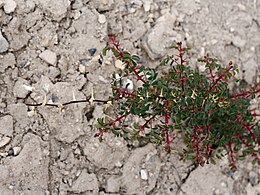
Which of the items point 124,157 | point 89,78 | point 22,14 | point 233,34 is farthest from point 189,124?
point 22,14

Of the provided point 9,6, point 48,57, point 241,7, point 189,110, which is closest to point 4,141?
point 48,57

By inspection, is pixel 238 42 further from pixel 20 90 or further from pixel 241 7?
pixel 20 90

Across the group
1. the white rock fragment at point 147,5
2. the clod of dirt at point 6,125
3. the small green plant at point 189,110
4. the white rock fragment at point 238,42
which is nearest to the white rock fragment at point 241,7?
the white rock fragment at point 238,42

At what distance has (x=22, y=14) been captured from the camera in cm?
314

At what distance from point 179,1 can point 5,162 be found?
66.2 inches

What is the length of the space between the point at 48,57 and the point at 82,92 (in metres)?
0.32

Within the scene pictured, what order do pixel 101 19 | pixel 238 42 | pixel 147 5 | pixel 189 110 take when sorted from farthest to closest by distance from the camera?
pixel 238 42 → pixel 147 5 → pixel 101 19 → pixel 189 110

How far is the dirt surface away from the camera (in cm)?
305

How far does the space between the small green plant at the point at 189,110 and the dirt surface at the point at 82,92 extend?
0.51 ft

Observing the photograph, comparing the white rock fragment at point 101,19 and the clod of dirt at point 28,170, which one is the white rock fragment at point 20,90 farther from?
the white rock fragment at point 101,19

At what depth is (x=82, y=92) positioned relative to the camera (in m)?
3.20

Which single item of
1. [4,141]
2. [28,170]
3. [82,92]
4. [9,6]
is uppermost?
[9,6]

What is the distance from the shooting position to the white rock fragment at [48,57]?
3162mm

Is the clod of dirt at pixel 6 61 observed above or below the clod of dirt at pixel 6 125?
above
